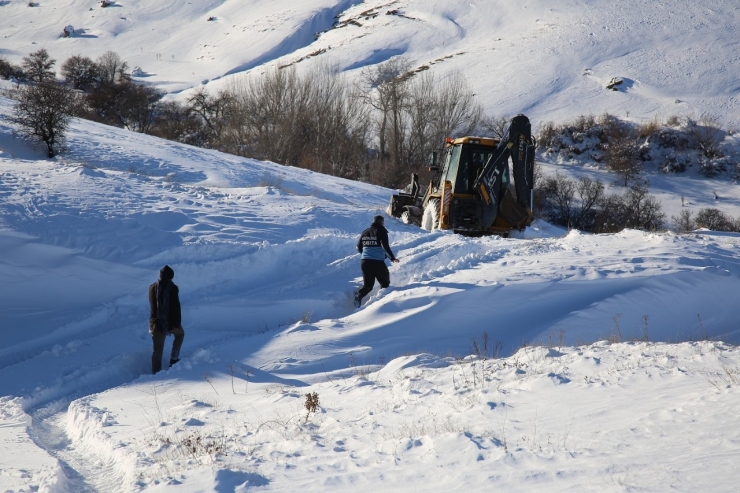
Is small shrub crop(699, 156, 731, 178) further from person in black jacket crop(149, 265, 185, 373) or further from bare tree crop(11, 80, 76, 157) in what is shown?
person in black jacket crop(149, 265, 185, 373)

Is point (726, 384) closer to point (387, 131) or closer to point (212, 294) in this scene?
point (212, 294)

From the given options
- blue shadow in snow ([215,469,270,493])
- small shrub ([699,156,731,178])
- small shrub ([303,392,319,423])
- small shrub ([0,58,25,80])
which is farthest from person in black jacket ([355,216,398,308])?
small shrub ([0,58,25,80])

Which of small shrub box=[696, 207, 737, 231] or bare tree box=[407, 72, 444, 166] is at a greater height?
bare tree box=[407, 72, 444, 166]

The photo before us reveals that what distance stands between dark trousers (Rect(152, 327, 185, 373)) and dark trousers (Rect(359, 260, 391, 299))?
3347 millimetres

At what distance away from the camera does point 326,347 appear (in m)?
8.60

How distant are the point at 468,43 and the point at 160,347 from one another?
66.3m

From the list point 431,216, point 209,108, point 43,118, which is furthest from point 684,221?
point 209,108

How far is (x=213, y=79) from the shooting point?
69688mm

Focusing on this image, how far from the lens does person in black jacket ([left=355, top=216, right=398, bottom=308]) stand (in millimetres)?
10539

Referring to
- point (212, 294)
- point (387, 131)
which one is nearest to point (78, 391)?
point (212, 294)

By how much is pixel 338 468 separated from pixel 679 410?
2659 mm

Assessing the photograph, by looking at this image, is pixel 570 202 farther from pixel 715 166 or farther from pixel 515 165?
pixel 515 165

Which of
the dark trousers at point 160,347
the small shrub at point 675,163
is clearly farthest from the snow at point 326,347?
the small shrub at point 675,163

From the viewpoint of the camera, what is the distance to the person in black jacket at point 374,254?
415 inches
